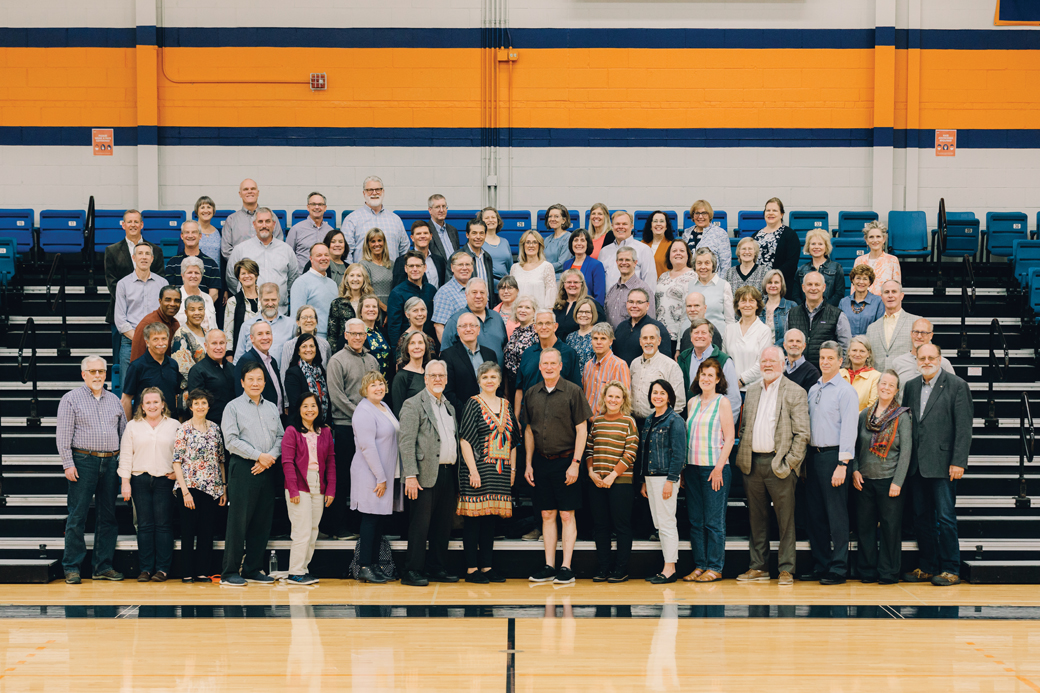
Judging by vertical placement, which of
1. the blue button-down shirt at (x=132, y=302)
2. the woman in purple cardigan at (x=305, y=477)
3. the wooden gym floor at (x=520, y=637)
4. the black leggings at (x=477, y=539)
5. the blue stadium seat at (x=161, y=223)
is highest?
the blue stadium seat at (x=161, y=223)

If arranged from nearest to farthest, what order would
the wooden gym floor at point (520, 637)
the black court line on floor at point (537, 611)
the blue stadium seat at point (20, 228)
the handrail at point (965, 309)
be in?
the wooden gym floor at point (520, 637)
the black court line on floor at point (537, 611)
the handrail at point (965, 309)
the blue stadium seat at point (20, 228)

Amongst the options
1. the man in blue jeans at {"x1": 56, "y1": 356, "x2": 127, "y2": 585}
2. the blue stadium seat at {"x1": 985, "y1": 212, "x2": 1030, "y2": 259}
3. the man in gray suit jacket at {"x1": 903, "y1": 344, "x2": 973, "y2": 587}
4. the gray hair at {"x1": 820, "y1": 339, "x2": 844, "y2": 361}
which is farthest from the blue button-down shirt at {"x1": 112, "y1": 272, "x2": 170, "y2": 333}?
the blue stadium seat at {"x1": 985, "y1": 212, "x2": 1030, "y2": 259}

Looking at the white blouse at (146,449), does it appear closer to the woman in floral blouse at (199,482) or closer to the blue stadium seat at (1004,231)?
the woman in floral blouse at (199,482)

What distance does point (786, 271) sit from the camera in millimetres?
Result: 7574

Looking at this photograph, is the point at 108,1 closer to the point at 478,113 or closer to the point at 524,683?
the point at 478,113

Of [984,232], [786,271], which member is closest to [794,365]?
[786,271]

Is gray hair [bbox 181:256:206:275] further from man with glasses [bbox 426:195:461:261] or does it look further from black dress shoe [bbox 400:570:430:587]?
black dress shoe [bbox 400:570:430:587]

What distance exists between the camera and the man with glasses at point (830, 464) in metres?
6.12

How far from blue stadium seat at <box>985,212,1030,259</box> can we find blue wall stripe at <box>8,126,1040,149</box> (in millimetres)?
1104

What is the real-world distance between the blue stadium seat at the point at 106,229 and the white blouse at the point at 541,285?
504 cm

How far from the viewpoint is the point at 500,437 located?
611 centimetres

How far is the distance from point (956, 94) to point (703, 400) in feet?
21.5

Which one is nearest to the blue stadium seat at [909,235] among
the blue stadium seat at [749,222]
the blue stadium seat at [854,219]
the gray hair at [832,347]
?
the blue stadium seat at [854,219]

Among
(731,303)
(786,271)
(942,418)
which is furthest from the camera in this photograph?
(786,271)
